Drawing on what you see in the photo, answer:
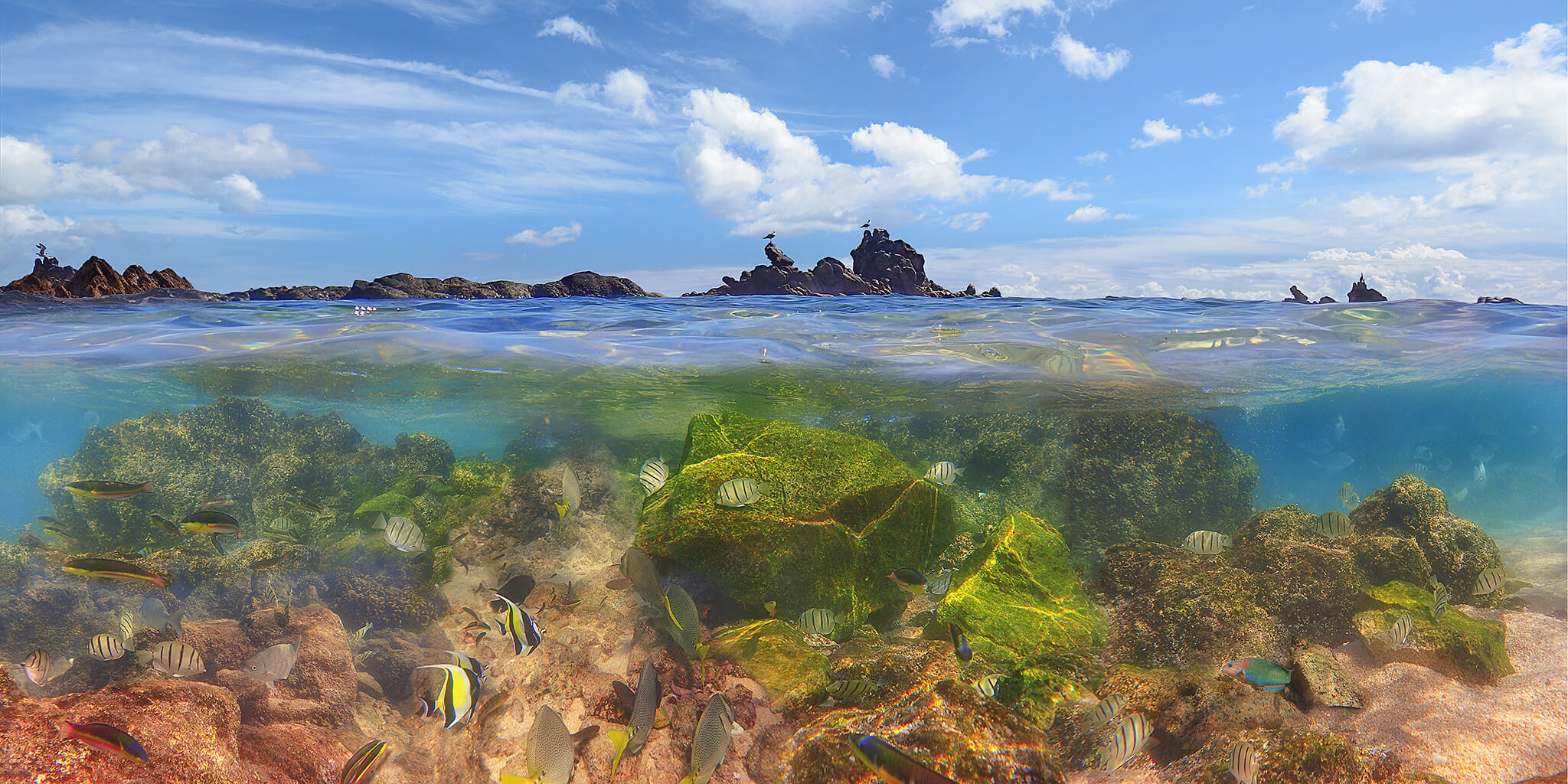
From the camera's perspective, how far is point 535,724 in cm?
433

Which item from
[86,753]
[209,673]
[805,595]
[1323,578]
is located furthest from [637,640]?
[1323,578]

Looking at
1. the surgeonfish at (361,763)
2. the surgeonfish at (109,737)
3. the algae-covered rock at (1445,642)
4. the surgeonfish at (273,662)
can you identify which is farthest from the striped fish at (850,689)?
the algae-covered rock at (1445,642)

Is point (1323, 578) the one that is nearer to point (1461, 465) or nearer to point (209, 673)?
point (209, 673)

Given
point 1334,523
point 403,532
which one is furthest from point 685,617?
point 1334,523

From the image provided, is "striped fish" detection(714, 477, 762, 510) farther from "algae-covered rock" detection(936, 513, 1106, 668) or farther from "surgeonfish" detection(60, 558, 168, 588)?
"surgeonfish" detection(60, 558, 168, 588)

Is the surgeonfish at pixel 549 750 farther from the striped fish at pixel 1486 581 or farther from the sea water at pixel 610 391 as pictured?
the striped fish at pixel 1486 581

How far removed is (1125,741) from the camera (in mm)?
4734

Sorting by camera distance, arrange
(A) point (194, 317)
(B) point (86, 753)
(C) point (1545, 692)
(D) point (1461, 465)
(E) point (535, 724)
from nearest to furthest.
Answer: (E) point (535, 724) < (B) point (86, 753) < (C) point (1545, 692) < (A) point (194, 317) < (D) point (1461, 465)

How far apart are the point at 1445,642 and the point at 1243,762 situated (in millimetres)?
4937

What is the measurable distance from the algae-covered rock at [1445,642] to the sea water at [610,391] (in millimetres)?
1455

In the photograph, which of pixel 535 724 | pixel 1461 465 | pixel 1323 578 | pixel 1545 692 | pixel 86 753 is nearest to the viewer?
pixel 535 724

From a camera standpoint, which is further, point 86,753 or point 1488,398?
point 1488,398

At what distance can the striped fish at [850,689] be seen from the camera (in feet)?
19.0

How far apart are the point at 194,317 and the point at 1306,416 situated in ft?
134
